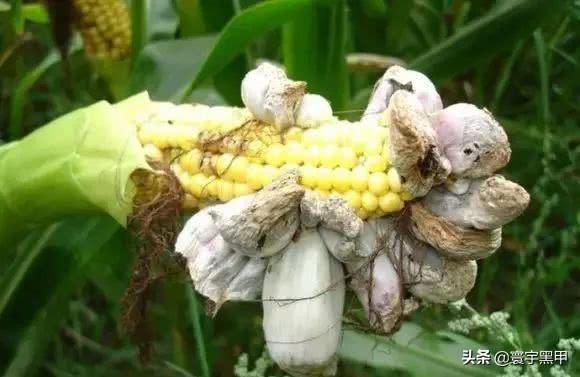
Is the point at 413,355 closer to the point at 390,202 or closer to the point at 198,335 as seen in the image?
the point at 198,335

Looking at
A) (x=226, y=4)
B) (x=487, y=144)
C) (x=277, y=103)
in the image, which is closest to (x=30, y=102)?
(x=226, y=4)

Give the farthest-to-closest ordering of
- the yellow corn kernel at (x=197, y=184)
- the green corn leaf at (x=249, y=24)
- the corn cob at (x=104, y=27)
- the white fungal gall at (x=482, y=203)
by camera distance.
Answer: the corn cob at (x=104, y=27) < the green corn leaf at (x=249, y=24) < the yellow corn kernel at (x=197, y=184) < the white fungal gall at (x=482, y=203)

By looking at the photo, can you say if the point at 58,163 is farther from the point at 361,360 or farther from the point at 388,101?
the point at 361,360

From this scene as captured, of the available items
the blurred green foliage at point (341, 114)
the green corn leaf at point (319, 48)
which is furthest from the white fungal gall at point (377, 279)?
the green corn leaf at point (319, 48)

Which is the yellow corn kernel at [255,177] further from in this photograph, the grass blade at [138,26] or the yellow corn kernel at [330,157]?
the grass blade at [138,26]

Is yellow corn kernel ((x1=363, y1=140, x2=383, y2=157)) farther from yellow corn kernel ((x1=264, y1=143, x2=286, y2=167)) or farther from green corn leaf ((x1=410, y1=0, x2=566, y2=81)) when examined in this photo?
green corn leaf ((x1=410, y1=0, x2=566, y2=81))

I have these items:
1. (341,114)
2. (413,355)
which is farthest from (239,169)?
(413,355)
